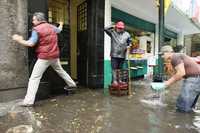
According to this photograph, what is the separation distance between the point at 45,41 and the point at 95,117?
1850 millimetres

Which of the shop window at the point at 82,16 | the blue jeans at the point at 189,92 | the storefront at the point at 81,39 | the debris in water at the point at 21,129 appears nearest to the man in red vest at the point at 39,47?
the storefront at the point at 81,39

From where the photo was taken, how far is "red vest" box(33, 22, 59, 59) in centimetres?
495

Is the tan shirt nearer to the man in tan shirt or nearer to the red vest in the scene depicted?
the man in tan shirt

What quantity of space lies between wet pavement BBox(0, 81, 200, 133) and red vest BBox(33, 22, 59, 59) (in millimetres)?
1033

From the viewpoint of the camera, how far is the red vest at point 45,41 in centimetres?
495

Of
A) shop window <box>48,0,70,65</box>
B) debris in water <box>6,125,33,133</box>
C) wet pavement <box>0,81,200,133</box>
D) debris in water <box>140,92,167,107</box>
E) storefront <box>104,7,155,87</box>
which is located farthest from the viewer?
storefront <box>104,7,155,87</box>

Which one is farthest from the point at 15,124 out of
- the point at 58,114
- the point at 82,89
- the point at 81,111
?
the point at 82,89

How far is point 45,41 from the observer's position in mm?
4988

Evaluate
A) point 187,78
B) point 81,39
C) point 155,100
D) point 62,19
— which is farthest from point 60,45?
point 187,78

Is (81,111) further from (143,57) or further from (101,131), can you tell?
(143,57)

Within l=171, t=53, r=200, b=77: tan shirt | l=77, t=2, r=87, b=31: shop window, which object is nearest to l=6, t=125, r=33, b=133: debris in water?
l=171, t=53, r=200, b=77: tan shirt

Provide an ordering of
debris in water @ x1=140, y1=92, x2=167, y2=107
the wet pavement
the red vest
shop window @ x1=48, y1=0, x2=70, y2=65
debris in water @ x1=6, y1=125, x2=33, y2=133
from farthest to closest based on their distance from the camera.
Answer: shop window @ x1=48, y1=0, x2=70, y2=65, debris in water @ x1=140, y1=92, x2=167, y2=107, the red vest, the wet pavement, debris in water @ x1=6, y1=125, x2=33, y2=133

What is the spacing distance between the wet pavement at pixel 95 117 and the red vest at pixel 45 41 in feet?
3.39

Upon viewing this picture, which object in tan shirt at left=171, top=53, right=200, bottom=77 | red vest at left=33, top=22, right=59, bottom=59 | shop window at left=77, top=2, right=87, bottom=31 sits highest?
shop window at left=77, top=2, right=87, bottom=31
